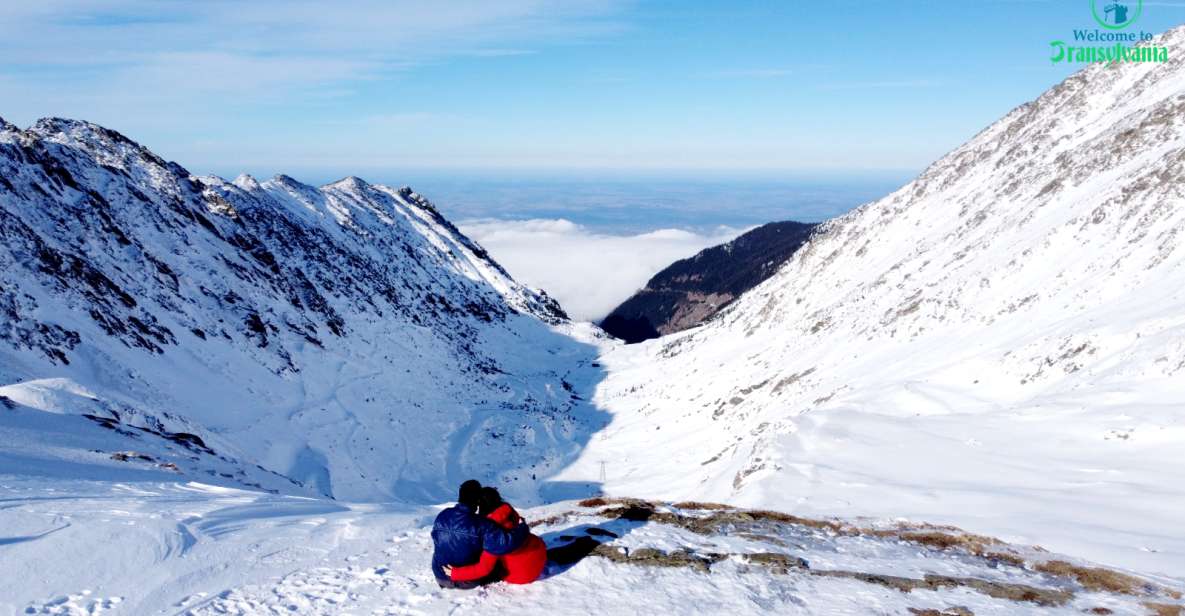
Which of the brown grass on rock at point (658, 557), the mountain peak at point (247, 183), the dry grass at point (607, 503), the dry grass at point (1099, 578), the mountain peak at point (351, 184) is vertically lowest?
the dry grass at point (607, 503)

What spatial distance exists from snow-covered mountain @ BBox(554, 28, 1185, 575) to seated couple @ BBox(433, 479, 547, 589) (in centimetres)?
861

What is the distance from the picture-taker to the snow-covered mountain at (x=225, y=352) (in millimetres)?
22078

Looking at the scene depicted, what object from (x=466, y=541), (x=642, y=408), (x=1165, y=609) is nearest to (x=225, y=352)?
(x=642, y=408)

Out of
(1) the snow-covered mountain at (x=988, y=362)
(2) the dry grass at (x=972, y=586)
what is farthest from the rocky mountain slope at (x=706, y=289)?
(2) the dry grass at (x=972, y=586)

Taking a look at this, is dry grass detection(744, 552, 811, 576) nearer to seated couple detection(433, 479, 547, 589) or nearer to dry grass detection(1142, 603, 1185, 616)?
seated couple detection(433, 479, 547, 589)

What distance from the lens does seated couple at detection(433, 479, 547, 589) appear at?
740 cm

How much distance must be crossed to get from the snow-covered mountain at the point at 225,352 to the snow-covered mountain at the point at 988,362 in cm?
1297

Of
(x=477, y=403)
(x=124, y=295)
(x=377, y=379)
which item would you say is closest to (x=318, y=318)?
(x=377, y=379)

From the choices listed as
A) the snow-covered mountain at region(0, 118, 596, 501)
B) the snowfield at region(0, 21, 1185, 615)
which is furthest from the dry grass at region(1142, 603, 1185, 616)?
the snow-covered mountain at region(0, 118, 596, 501)

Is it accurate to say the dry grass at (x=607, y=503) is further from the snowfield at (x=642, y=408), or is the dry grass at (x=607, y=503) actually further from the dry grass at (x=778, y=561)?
the dry grass at (x=778, y=561)

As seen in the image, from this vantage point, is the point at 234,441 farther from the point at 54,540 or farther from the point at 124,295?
the point at 54,540

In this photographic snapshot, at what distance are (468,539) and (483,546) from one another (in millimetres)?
194

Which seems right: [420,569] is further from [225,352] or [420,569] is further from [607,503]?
[225,352]

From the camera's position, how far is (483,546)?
743cm
